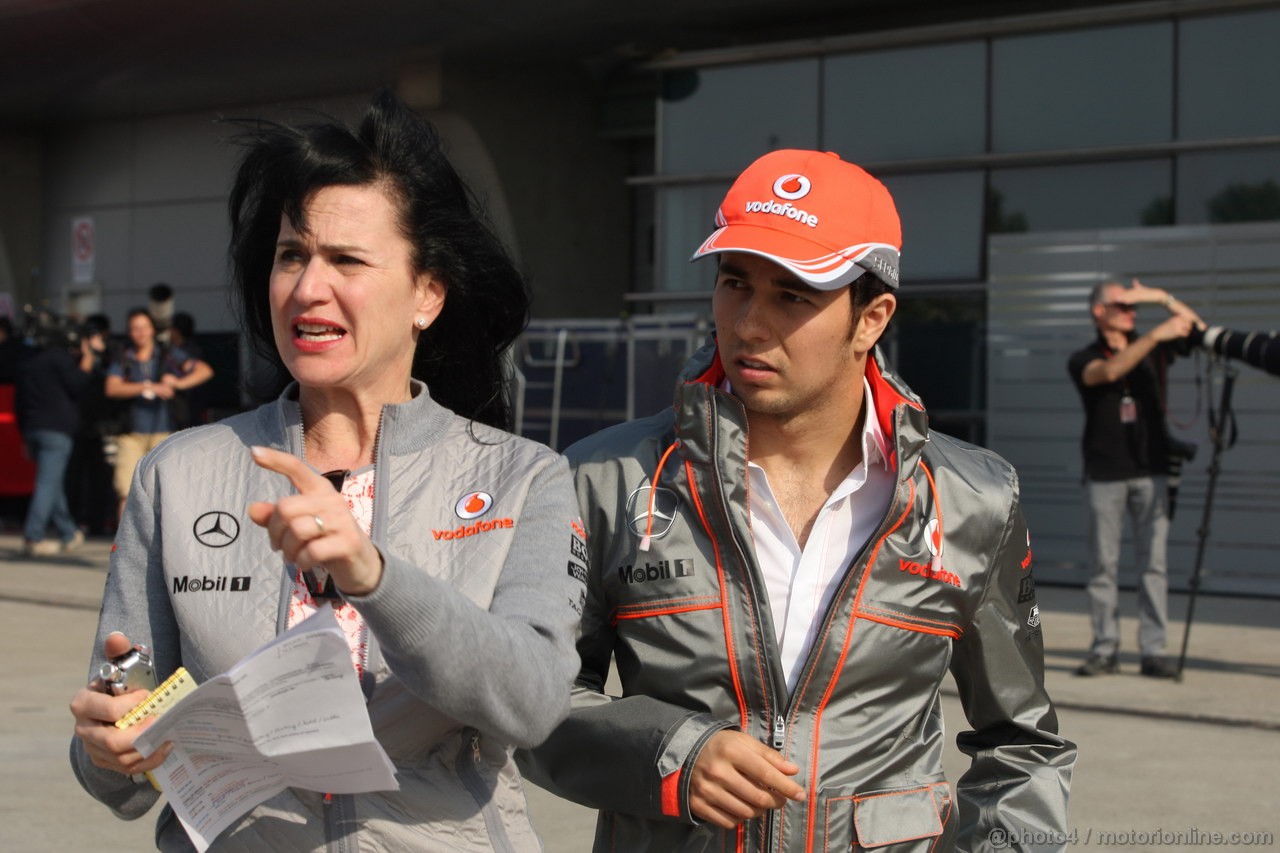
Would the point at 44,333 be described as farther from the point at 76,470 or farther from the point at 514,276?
the point at 514,276

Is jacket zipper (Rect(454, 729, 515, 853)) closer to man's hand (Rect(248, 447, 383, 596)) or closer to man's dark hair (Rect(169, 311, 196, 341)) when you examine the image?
man's hand (Rect(248, 447, 383, 596))

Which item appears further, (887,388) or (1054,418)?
(1054,418)

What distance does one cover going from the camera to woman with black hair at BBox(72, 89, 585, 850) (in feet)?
7.39

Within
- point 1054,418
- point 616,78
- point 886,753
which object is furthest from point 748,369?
point 616,78

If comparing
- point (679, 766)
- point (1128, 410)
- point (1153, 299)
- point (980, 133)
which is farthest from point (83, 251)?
point (679, 766)

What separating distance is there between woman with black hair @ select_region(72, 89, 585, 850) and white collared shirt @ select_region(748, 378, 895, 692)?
426 mm

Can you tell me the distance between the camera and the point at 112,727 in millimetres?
2170

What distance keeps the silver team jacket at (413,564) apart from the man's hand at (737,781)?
28cm

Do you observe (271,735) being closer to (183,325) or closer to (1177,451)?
(1177,451)

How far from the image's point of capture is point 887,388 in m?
2.98

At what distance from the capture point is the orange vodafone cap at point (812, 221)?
2.74 m

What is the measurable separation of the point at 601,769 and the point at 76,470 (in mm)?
16076

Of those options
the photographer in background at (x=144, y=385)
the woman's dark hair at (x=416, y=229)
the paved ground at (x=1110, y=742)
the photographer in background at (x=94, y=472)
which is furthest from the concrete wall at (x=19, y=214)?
the woman's dark hair at (x=416, y=229)

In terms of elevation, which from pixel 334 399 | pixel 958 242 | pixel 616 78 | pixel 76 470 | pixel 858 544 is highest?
pixel 616 78
